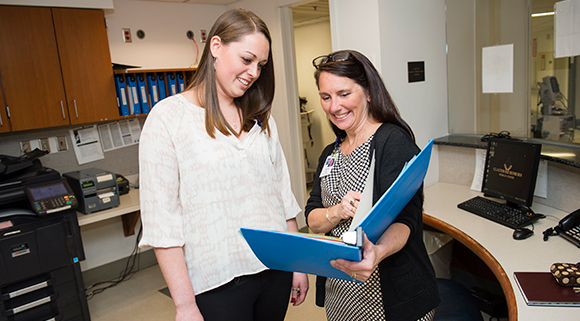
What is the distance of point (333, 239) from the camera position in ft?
2.72

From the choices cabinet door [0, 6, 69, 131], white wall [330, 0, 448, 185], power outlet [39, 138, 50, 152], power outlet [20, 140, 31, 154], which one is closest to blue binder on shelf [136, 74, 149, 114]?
cabinet door [0, 6, 69, 131]

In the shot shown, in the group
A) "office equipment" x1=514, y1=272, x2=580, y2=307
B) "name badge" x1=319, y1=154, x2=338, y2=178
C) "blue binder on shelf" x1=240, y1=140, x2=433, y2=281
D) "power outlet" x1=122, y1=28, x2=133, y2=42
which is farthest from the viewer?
"power outlet" x1=122, y1=28, x2=133, y2=42

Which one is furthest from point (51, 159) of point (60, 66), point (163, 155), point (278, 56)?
point (163, 155)

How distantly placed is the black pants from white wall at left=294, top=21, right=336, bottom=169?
4.74 metres

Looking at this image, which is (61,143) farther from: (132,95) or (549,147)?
(549,147)

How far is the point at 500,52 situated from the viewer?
236cm

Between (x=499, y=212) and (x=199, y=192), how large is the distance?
→ 1620mm

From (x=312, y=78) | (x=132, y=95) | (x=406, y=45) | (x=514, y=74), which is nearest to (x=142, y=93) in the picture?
(x=132, y=95)

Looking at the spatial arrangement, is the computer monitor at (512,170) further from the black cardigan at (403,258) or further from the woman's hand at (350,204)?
the woman's hand at (350,204)

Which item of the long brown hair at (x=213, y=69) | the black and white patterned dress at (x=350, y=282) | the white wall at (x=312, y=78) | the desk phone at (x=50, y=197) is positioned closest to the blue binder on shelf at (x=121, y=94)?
the desk phone at (x=50, y=197)

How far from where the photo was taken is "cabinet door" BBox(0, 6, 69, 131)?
2654 millimetres

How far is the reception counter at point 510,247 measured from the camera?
1.18m

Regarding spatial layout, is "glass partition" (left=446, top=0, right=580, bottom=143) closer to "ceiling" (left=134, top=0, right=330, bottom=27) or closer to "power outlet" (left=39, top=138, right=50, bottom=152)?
"ceiling" (left=134, top=0, right=330, bottom=27)

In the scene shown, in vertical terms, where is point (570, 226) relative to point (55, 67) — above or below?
below
